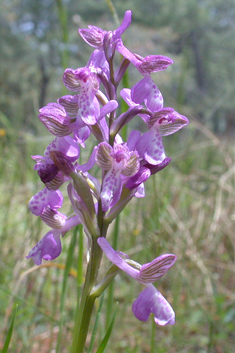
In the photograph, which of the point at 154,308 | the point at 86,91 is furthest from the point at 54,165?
the point at 154,308

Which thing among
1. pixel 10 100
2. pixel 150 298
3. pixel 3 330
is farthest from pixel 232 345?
pixel 10 100

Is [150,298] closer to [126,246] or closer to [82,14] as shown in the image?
[126,246]

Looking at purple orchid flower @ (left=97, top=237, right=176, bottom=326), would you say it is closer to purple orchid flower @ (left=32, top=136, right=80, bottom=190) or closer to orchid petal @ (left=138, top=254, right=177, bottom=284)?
orchid petal @ (left=138, top=254, right=177, bottom=284)

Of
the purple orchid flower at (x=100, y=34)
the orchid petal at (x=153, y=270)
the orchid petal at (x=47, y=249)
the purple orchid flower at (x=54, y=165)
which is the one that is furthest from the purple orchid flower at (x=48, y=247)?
the purple orchid flower at (x=100, y=34)

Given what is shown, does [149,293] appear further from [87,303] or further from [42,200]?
[42,200]

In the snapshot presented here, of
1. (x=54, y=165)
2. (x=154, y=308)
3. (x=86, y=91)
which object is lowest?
(x=154, y=308)

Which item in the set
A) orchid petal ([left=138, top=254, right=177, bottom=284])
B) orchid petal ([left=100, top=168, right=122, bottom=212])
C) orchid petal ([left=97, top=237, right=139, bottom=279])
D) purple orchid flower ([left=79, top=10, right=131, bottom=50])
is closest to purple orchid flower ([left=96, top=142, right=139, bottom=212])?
orchid petal ([left=100, top=168, right=122, bottom=212])

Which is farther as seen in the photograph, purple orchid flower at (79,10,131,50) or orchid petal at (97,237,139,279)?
purple orchid flower at (79,10,131,50)
